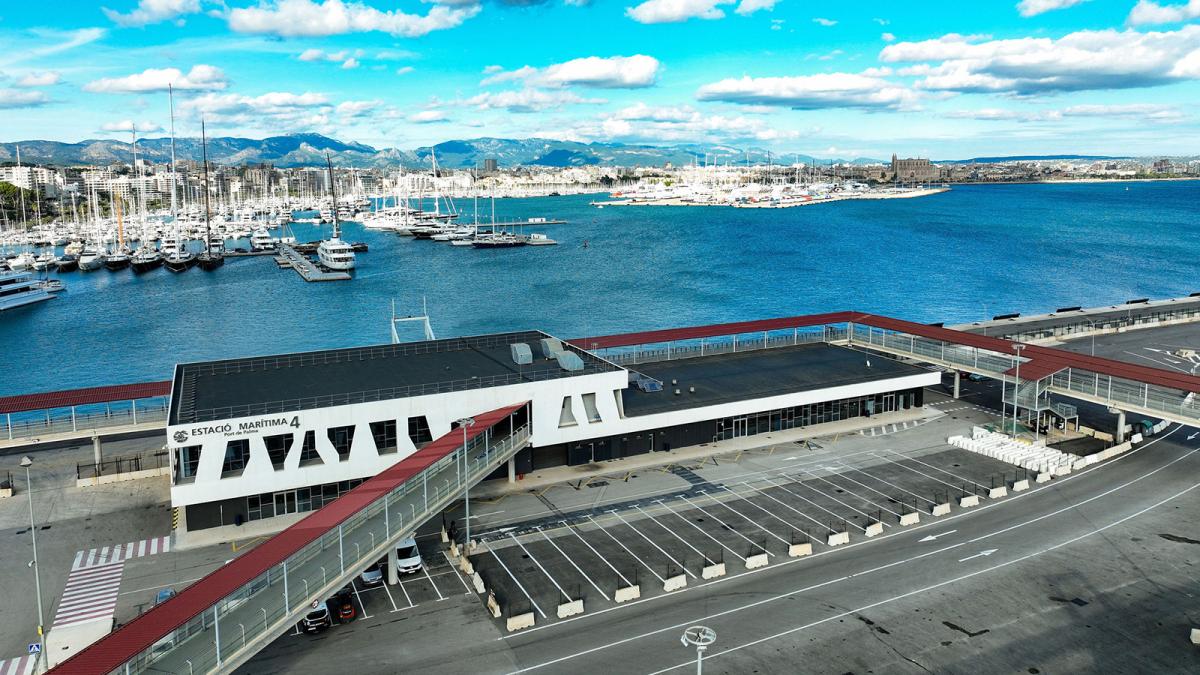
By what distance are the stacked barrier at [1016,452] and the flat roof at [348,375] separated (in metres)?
21.3

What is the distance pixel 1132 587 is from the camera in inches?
1243

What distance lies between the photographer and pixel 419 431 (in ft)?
137

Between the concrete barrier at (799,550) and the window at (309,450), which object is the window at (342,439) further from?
the concrete barrier at (799,550)

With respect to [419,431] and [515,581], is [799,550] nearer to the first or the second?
[515,581]

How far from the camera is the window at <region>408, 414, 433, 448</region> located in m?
41.5

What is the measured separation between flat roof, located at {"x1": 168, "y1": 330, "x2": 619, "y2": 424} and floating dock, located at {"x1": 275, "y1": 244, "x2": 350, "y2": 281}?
96987mm

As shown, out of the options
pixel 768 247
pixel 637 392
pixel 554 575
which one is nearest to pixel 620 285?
pixel 768 247

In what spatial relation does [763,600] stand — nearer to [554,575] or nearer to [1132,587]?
[554,575]

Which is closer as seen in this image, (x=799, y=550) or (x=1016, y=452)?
(x=799, y=550)

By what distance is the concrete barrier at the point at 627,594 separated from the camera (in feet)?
101

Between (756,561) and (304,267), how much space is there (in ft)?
452

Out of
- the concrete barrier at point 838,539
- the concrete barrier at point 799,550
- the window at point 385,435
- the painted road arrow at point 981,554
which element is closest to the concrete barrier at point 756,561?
the concrete barrier at point 799,550

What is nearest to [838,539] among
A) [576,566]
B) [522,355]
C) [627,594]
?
[627,594]

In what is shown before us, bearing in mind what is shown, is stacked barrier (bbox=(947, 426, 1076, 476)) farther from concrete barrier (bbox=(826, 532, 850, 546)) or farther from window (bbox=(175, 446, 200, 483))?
window (bbox=(175, 446, 200, 483))
